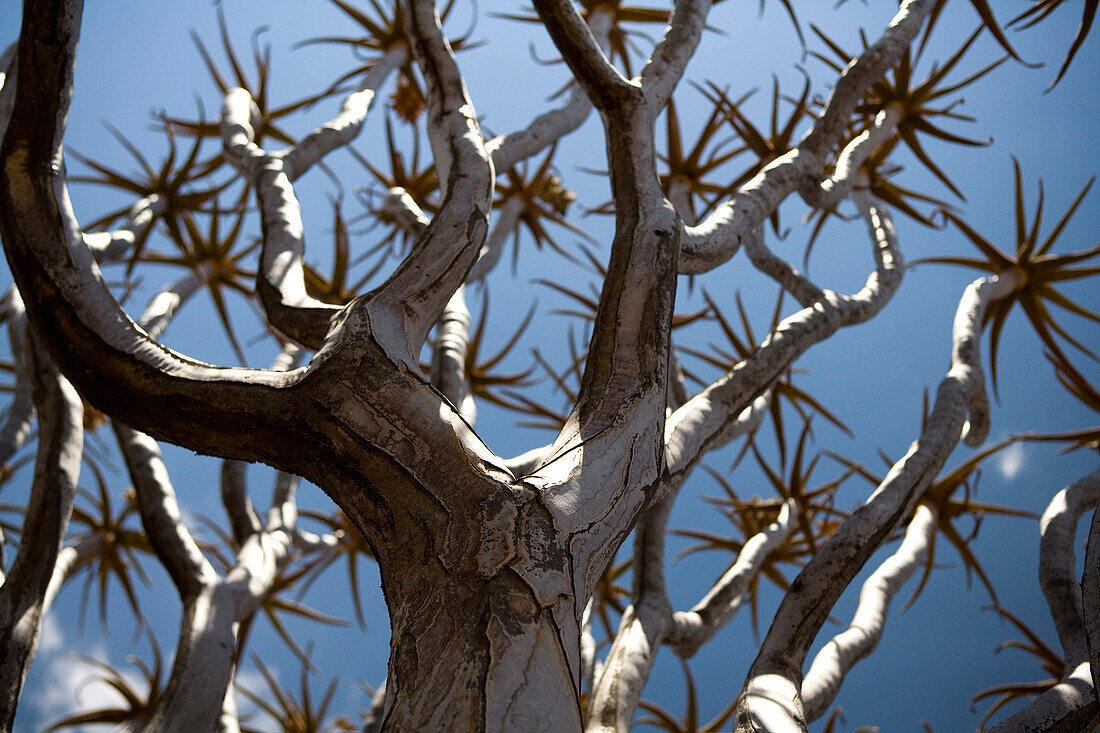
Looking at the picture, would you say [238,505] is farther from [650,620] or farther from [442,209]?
[442,209]

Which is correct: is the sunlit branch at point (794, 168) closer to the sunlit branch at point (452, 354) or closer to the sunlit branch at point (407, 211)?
the sunlit branch at point (407, 211)

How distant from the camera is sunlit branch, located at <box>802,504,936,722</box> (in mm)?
2248

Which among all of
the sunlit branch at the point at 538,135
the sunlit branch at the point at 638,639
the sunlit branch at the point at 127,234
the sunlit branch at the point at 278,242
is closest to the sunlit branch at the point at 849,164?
the sunlit branch at the point at 538,135

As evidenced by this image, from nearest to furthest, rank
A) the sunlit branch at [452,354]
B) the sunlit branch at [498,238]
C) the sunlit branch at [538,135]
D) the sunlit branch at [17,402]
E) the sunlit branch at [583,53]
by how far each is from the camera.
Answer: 1. the sunlit branch at [583,53]
2. the sunlit branch at [452,354]
3. the sunlit branch at [538,135]
4. the sunlit branch at [17,402]
5. the sunlit branch at [498,238]

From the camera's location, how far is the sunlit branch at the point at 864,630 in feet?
7.38

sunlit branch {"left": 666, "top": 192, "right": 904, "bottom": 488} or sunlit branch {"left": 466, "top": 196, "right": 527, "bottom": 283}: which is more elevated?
sunlit branch {"left": 466, "top": 196, "right": 527, "bottom": 283}

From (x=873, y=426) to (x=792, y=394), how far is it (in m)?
13.5

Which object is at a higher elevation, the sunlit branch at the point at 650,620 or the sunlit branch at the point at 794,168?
the sunlit branch at the point at 794,168

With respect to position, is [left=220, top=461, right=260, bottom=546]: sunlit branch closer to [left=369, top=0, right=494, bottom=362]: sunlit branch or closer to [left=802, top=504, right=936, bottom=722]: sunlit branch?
[left=369, top=0, right=494, bottom=362]: sunlit branch

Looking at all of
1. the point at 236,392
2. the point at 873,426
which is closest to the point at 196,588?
the point at 236,392

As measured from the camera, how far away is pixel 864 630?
2.58 meters

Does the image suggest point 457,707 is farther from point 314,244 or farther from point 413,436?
point 314,244

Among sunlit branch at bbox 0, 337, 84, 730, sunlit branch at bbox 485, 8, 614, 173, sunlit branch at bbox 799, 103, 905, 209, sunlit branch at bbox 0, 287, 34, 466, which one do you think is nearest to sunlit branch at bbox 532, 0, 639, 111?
sunlit branch at bbox 485, 8, 614, 173

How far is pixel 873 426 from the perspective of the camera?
17359mm
